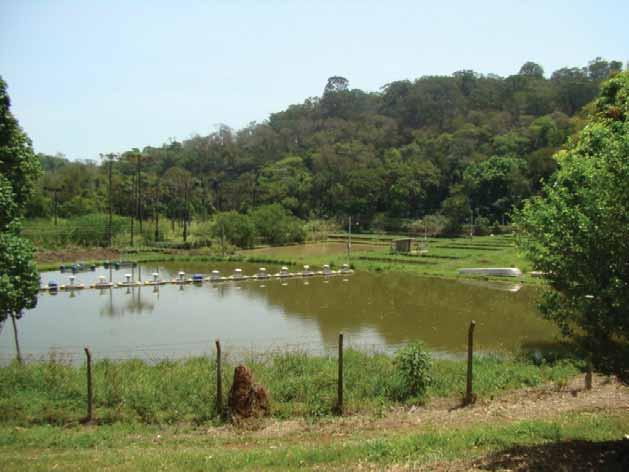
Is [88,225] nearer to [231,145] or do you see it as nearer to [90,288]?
[90,288]

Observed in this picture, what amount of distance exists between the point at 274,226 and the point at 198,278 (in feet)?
79.0

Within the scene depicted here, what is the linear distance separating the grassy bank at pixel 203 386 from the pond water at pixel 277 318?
144 inches

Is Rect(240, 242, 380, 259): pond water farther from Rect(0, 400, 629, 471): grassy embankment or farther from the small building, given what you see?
Rect(0, 400, 629, 471): grassy embankment

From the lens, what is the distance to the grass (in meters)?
7.99

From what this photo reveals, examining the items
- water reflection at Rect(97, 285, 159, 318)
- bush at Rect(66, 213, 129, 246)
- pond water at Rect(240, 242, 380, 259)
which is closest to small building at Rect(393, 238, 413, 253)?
pond water at Rect(240, 242, 380, 259)

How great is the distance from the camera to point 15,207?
13445 mm

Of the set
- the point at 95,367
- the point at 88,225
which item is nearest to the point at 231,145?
the point at 88,225

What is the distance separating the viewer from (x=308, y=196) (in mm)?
81125

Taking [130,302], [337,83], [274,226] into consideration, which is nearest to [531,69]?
[337,83]

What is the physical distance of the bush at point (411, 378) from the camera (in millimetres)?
12242

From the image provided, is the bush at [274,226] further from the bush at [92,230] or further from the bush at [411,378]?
the bush at [411,378]

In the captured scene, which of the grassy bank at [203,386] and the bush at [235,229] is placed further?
the bush at [235,229]

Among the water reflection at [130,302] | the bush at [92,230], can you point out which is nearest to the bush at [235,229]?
the bush at [92,230]

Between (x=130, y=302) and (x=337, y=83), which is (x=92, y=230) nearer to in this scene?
(x=130, y=302)
